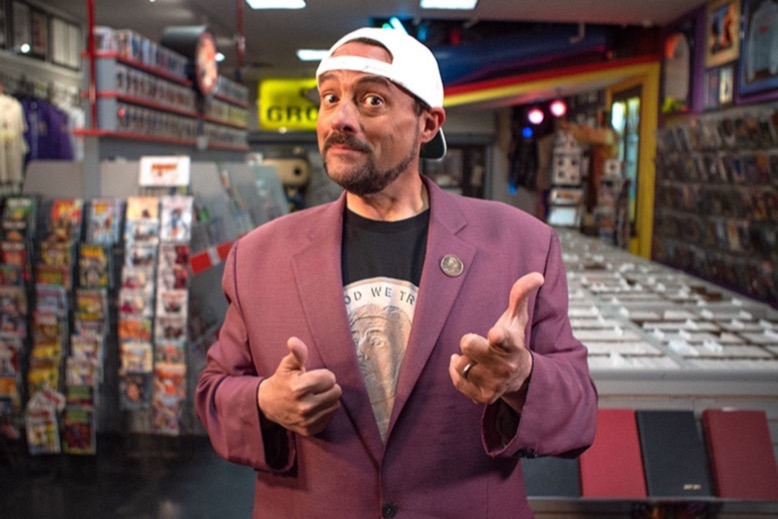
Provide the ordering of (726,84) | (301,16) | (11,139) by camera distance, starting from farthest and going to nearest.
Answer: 1. (11,139)
2. (726,84)
3. (301,16)

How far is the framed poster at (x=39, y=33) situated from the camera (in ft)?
27.2

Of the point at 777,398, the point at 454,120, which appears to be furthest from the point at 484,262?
the point at 454,120

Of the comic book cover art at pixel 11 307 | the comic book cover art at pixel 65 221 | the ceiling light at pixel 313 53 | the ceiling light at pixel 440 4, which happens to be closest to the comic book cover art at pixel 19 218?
the comic book cover art at pixel 65 221

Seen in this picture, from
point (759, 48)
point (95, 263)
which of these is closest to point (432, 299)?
point (95, 263)

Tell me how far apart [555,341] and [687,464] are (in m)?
1.13

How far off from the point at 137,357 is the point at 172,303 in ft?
1.09

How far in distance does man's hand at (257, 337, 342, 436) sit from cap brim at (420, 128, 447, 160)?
0.60 m

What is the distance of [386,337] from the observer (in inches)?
55.7

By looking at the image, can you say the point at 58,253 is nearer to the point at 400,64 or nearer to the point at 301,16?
the point at 301,16

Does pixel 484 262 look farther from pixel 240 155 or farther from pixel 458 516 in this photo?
pixel 240 155

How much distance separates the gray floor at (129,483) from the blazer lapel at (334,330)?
237 cm

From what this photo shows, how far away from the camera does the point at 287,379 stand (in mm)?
1211

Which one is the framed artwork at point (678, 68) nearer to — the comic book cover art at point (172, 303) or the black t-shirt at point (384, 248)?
the comic book cover art at point (172, 303)

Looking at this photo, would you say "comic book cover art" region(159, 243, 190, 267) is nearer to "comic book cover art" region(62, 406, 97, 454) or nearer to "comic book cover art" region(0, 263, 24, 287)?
"comic book cover art" region(0, 263, 24, 287)
